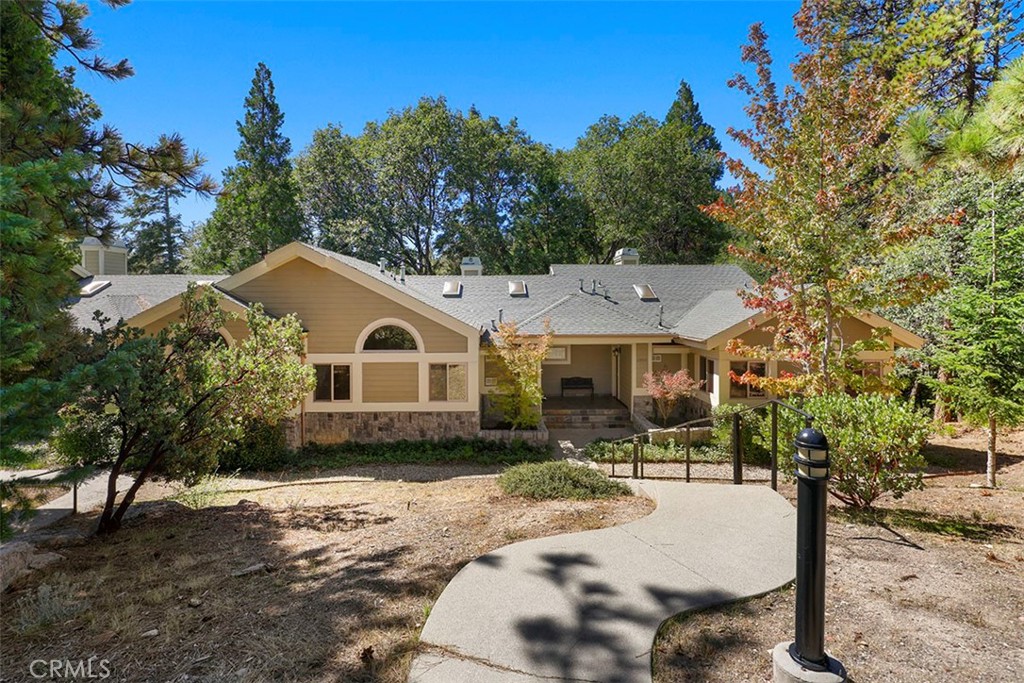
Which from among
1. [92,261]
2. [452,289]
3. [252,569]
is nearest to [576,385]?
[452,289]

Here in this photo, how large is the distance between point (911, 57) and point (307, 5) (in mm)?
14636

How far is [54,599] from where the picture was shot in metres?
3.64

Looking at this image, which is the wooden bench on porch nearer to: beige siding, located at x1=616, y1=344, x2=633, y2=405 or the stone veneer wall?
beige siding, located at x1=616, y1=344, x2=633, y2=405

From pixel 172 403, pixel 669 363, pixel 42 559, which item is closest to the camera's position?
pixel 42 559

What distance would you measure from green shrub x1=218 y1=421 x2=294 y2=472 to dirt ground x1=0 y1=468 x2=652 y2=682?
472 cm

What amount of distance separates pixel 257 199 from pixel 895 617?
105ft

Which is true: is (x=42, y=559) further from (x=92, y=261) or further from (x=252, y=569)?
(x=92, y=261)

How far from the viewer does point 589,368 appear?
1873 centimetres

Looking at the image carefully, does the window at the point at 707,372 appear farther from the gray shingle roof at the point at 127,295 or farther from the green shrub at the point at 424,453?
the gray shingle roof at the point at 127,295

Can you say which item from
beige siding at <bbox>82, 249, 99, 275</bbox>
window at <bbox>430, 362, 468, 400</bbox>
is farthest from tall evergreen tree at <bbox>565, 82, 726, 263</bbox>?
beige siding at <bbox>82, 249, 99, 275</bbox>

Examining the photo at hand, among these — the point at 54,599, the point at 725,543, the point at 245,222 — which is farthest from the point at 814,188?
the point at 245,222

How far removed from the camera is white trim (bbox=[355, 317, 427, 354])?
13.0 metres

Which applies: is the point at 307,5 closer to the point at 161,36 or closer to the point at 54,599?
the point at 161,36

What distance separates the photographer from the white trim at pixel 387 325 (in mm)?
12969
